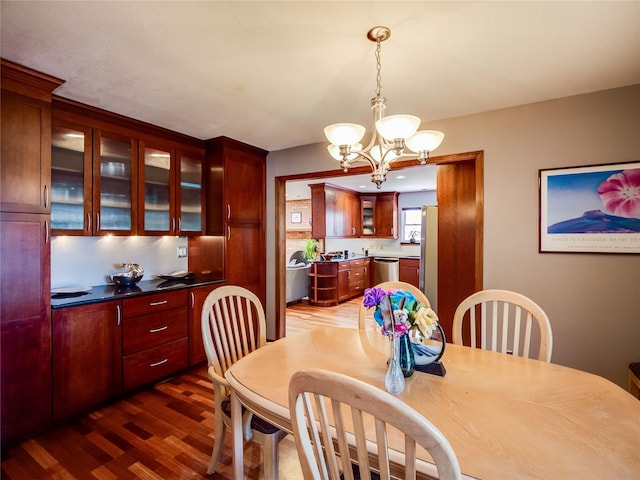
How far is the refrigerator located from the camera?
3.88 metres

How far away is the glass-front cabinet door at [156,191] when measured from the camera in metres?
2.94

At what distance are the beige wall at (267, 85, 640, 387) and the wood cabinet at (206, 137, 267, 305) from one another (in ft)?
7.03

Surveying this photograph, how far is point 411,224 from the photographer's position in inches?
299

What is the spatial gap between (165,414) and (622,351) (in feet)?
11.1

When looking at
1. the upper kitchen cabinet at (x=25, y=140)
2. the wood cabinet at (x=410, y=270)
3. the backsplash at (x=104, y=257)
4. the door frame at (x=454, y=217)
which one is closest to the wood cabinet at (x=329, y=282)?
the wood cabinet at (x=410, y=270)

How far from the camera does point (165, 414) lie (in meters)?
2.34

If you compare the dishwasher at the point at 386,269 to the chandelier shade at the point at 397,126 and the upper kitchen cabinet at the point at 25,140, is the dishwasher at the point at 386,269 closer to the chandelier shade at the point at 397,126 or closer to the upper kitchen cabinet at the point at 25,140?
the chandelier shade at the point at 397,126

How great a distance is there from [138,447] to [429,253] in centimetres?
340

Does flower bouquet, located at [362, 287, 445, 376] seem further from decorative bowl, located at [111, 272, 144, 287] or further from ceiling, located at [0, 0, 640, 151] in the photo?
decorative bowl, located at [111, 272, 144, 287]

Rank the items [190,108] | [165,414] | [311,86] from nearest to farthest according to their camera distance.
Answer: [311,86] < [165,414] < [190,108]

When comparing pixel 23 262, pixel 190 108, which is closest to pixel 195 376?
pixel 23 262

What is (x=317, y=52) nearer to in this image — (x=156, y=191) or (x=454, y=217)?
(x=156, y=191)

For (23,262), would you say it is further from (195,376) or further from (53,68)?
(195,376)

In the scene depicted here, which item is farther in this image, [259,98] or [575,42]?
[259,98]
